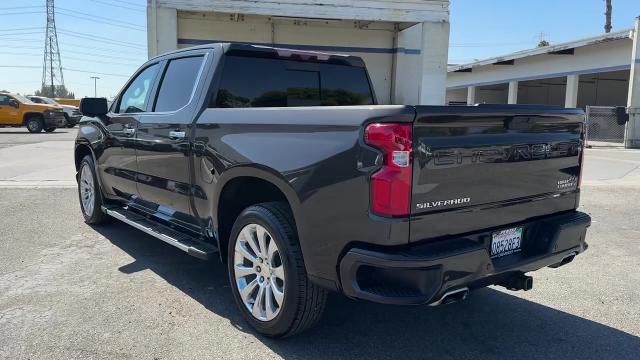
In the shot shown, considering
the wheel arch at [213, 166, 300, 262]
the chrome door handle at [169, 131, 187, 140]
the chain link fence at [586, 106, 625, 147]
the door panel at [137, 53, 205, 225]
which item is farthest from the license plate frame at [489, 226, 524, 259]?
the chain link fence at [586, 106, 625, 147]

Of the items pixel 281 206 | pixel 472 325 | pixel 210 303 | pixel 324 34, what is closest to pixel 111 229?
pixel 210 303

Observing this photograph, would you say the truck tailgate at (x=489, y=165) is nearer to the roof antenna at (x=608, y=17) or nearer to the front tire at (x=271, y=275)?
the front tire at (x=271, y=275)

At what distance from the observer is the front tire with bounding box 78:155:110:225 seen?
20.5ft

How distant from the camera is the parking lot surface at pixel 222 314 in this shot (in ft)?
11.2

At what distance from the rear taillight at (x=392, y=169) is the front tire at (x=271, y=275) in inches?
28.7

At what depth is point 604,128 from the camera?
22391 mm

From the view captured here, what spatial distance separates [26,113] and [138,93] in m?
23.4

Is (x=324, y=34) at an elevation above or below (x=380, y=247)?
above

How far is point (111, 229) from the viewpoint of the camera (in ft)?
21.3

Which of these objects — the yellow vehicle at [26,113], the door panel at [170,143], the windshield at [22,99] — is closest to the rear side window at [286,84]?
the door panel at [170,143]

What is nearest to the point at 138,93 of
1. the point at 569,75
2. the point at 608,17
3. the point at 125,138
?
the point at 125,138

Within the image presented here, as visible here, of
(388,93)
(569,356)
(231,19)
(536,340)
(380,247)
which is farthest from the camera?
(388,93)

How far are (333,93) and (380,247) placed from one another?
7.89 ft

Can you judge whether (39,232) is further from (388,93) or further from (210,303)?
(388,93)
